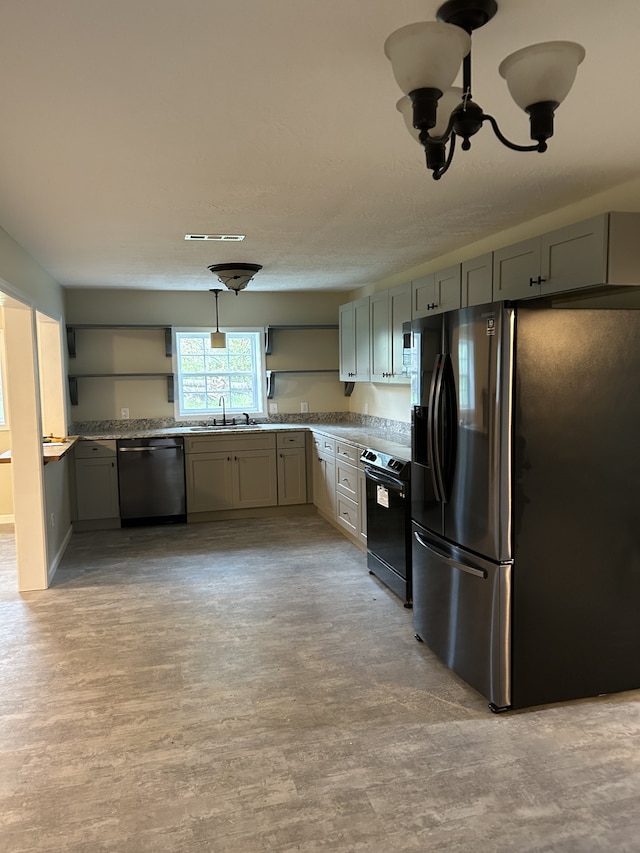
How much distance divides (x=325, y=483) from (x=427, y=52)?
4.61 meters

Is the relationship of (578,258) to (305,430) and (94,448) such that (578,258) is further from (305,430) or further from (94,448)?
(94,448)

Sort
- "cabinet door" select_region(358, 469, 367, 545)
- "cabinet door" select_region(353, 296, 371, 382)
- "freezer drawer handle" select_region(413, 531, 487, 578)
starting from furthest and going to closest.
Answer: "cabinet door" select_region(353, 296, 371, 382) < "cabinet door" select_region(358, 469, 367, 545) < "freezer drawer handle" select_region(413, 531, 487, 578)

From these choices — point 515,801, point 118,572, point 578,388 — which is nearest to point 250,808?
point 515,801

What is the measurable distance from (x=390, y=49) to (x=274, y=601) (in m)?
3.26

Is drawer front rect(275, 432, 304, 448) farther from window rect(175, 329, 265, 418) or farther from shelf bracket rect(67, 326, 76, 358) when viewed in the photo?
shelf bracket rect(67, 326, 76, 358)

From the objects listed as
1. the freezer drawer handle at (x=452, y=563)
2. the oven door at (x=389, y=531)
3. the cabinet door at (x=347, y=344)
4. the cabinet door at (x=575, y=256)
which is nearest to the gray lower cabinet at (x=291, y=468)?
the cabinet door at (x=347, y=344)

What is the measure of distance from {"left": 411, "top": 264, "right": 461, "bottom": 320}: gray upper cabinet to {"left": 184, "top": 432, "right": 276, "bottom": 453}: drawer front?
2.20 m

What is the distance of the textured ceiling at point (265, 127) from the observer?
1393 millimetres

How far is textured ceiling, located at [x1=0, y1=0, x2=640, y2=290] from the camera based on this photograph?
1.39m

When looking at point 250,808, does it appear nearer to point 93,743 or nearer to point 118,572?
point 93,743

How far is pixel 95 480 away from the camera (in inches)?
217

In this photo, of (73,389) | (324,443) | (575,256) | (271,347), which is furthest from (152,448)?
(575,256)

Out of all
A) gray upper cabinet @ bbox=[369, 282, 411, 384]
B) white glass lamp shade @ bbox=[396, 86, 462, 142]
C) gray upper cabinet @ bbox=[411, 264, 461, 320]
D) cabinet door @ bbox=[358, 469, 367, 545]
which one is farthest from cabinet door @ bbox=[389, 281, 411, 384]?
white glass lamp shade @ bbox=[396, 86, 462, 142]

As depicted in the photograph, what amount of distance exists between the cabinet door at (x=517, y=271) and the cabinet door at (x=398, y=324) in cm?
116
